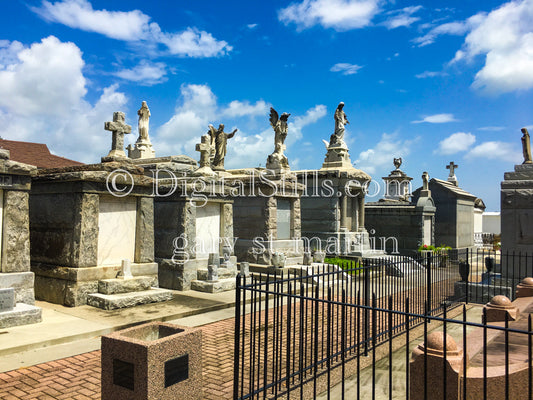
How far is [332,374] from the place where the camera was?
18.0 ft

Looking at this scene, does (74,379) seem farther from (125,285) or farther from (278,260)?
(278,260)

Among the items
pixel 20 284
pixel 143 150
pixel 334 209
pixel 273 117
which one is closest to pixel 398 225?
pixel 334 209

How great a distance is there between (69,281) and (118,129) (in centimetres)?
368

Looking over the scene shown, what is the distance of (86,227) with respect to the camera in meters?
8.20

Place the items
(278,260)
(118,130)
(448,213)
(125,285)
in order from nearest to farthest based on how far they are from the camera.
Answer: (125,285) < (118,130) < (278,260) < (448,213)

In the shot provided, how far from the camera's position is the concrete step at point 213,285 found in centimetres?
975

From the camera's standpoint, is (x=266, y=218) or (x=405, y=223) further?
(x=405, y=223)

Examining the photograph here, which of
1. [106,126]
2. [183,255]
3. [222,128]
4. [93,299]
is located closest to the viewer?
[93,299]

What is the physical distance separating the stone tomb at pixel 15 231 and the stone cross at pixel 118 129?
2274 mm

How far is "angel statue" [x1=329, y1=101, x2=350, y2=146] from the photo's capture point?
17.7 m

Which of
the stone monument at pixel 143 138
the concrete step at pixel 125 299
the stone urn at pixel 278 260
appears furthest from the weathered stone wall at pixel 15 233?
the stone monument at pixel 143 138

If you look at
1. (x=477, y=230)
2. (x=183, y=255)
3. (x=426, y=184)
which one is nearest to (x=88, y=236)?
(x=183, y=255)

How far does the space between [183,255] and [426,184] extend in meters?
→ 13.7

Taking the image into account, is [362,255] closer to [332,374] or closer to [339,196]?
[339,196]
